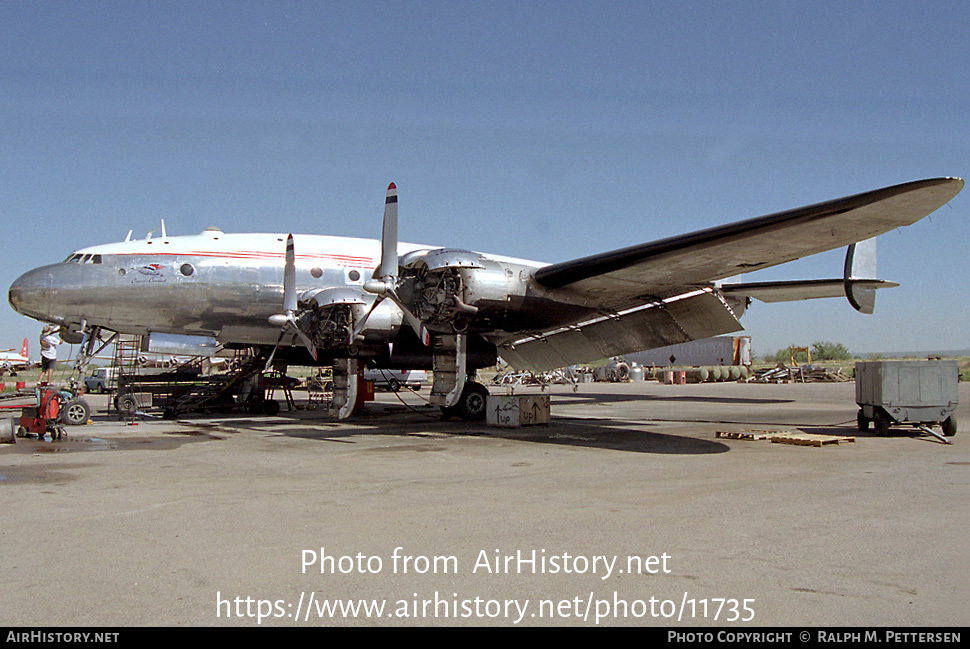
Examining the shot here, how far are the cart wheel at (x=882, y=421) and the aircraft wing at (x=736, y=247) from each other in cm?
358

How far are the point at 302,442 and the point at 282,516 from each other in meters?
6.77

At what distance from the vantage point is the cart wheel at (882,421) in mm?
13406

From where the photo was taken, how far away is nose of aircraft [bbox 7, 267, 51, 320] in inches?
605

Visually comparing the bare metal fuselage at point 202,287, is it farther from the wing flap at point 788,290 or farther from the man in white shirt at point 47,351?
the wing flap at point 788,290

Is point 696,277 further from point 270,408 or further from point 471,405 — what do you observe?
point 270,408

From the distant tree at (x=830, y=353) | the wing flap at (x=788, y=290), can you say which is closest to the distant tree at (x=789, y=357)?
the distant tree at (x=830, y=353)

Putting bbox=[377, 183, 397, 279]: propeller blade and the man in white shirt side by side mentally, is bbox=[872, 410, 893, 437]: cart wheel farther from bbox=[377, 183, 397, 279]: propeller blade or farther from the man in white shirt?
the man in white shirt

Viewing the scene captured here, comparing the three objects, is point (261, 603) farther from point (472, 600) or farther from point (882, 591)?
point (882, 591)

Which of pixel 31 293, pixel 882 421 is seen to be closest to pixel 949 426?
pixel 882 421

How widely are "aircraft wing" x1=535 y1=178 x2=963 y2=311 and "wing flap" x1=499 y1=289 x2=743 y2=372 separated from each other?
805mm

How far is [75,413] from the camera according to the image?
1617cm

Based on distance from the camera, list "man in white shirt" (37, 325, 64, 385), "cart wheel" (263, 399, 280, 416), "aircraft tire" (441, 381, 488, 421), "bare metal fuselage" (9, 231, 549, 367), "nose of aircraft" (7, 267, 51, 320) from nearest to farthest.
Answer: "nose of aircraft" (7, 267, 51, 320)
"bare metal fuselage" (9, 231, 549, 367)
"aircraft tire" (441, 381, 488, 421)
"man in white shirt" (37, 325, 64, 385)
"cart wheel" (263, 399, 280, 416)

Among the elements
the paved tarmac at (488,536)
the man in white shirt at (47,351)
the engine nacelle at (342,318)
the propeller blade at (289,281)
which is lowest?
the paved tarmac at (488,536)

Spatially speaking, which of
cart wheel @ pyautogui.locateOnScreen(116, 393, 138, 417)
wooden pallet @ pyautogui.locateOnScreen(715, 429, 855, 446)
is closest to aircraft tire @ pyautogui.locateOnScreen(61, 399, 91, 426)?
cart wheel @ pyautogui.locateOnScreen(116, 393, 138, 417)
